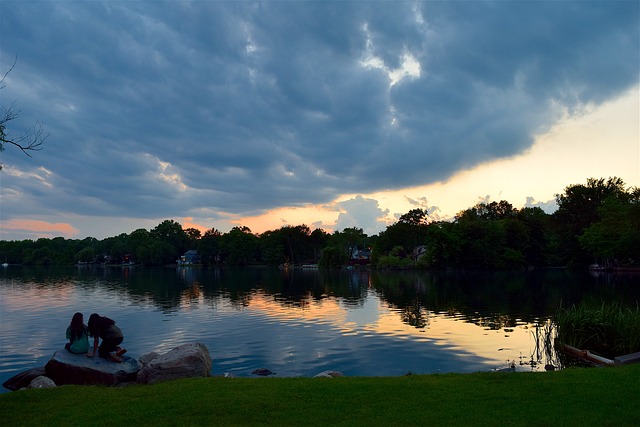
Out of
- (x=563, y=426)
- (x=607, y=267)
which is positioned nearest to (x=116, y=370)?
(x=563, y=426)

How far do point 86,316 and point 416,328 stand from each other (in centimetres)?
2868

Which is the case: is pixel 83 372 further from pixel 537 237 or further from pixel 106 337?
pixel 537 237

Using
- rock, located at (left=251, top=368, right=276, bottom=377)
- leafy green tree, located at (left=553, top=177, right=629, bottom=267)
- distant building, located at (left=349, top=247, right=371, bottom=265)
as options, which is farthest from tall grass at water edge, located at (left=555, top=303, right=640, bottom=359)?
distant building, located at (left=349, top=247, right=371, bottom=265)

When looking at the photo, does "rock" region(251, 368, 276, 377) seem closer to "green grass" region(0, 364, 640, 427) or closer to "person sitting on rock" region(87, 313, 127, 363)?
"person sitting on rock" region(87, 313, 127, 363)

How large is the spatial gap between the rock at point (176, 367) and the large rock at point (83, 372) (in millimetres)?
1017

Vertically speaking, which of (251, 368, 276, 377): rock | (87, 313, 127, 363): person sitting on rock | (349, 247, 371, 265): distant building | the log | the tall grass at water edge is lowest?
(251, 368, 276, 377): rock

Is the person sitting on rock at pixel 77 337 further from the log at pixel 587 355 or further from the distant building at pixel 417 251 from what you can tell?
the distant building at pixel 417 251

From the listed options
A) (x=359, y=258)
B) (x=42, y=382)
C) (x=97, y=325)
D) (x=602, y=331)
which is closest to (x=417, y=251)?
(x=359, y=258)

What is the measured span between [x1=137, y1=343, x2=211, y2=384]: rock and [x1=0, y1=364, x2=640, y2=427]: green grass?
2.14 metres

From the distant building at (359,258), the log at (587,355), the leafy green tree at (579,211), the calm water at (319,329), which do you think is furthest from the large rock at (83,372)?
the distant building at (359,258)

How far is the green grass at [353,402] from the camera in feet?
30.8

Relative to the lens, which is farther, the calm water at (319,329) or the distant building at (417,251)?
the distant building at (417,251)

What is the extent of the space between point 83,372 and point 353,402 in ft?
33.8

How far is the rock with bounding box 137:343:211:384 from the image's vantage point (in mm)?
14938
